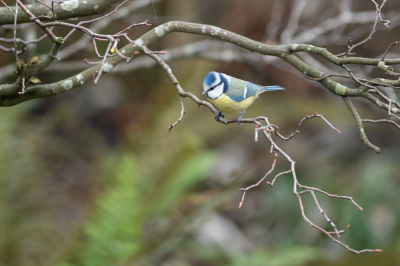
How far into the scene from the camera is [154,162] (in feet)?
11.1

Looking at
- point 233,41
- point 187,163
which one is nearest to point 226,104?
point 233,41

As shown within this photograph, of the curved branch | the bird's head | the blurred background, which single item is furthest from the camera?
the blurred background

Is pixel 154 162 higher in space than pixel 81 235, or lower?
higher

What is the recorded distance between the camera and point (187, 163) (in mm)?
3244

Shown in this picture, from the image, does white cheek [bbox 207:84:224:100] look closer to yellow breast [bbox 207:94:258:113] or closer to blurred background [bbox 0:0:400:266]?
yellow breast [bbox 207:94:258:113]

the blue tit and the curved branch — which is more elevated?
the blue tit

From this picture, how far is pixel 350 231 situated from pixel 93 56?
403 centimetres

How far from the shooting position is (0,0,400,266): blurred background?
2889 mm

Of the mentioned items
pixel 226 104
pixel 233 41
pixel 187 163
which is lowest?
pixel 233 41

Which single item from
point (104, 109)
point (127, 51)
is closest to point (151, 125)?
point (127, 51)

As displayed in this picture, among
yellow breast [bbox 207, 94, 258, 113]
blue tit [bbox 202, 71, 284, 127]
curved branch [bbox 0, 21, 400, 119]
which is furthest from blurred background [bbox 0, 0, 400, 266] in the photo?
curved branch [bbox 0, 21, 400, 119]

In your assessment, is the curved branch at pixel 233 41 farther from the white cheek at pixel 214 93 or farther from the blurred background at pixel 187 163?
the blurred background at pixel 187 163

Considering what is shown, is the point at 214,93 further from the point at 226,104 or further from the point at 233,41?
the point at 233,41

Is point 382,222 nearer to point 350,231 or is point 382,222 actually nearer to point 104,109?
point 350,231
